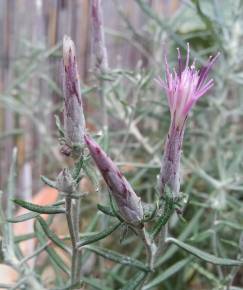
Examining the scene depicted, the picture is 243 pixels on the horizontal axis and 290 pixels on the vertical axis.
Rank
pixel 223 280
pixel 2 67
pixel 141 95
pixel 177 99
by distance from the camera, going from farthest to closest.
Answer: pixel 2 67 < pixel 141 95 < pixel 223 280 < pixel 177 99

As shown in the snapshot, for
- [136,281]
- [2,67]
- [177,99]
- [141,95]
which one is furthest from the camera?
[2,67]

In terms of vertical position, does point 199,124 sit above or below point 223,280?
above

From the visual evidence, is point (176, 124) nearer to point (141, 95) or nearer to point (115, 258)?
point (115, 258)

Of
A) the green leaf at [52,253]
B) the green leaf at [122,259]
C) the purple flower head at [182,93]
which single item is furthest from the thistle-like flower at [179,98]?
the green leaf at [52,253]

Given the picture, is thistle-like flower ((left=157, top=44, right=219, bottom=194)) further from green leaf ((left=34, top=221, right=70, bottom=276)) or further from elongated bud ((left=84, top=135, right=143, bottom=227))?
green leaf ((left=34, top=221, right=70, bottom=276))

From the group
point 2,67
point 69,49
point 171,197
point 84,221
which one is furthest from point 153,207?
point 2,67

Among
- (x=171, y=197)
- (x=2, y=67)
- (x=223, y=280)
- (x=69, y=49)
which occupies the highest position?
(x=2, y=67)
